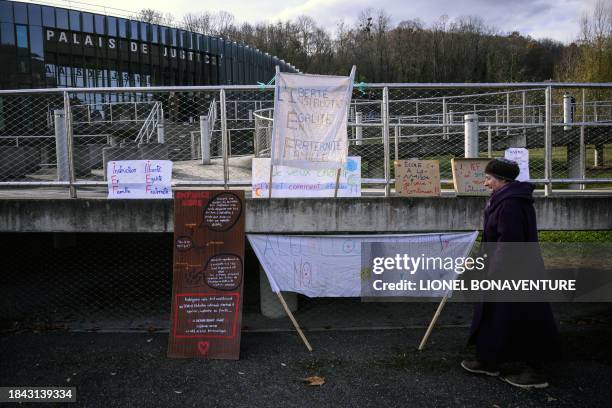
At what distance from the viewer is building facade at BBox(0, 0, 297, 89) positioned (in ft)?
80.2

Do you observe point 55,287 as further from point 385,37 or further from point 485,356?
point 385,37

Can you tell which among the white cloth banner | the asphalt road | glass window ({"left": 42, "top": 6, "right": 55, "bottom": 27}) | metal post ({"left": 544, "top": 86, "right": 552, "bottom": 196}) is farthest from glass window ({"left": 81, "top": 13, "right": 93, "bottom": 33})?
metal post ({"left": 544, "top": 86, "right": 552, "bottom": 196})

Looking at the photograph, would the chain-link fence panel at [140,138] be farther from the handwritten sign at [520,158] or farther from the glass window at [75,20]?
the glass window at [75,20]

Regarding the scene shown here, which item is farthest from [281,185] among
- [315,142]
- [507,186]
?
[507,186]

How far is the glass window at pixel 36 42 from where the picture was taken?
2497 cm

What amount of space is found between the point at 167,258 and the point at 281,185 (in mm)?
4701

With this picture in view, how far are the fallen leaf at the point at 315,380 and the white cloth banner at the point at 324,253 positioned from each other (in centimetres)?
116

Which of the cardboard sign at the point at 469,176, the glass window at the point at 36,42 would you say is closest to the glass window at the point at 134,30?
the glass window at the point at 36,42

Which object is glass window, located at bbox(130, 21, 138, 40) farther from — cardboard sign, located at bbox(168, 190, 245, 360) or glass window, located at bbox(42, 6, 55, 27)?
cardboard sign, located at bbox(168, 190, 245, 360)

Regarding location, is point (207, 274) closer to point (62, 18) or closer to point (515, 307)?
point (515, 307)

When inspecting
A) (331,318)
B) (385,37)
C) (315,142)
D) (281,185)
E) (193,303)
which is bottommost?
(331,318)

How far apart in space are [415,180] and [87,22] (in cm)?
2675

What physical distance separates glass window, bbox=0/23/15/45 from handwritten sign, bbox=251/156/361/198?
77.3 ft

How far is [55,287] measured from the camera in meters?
8.42
